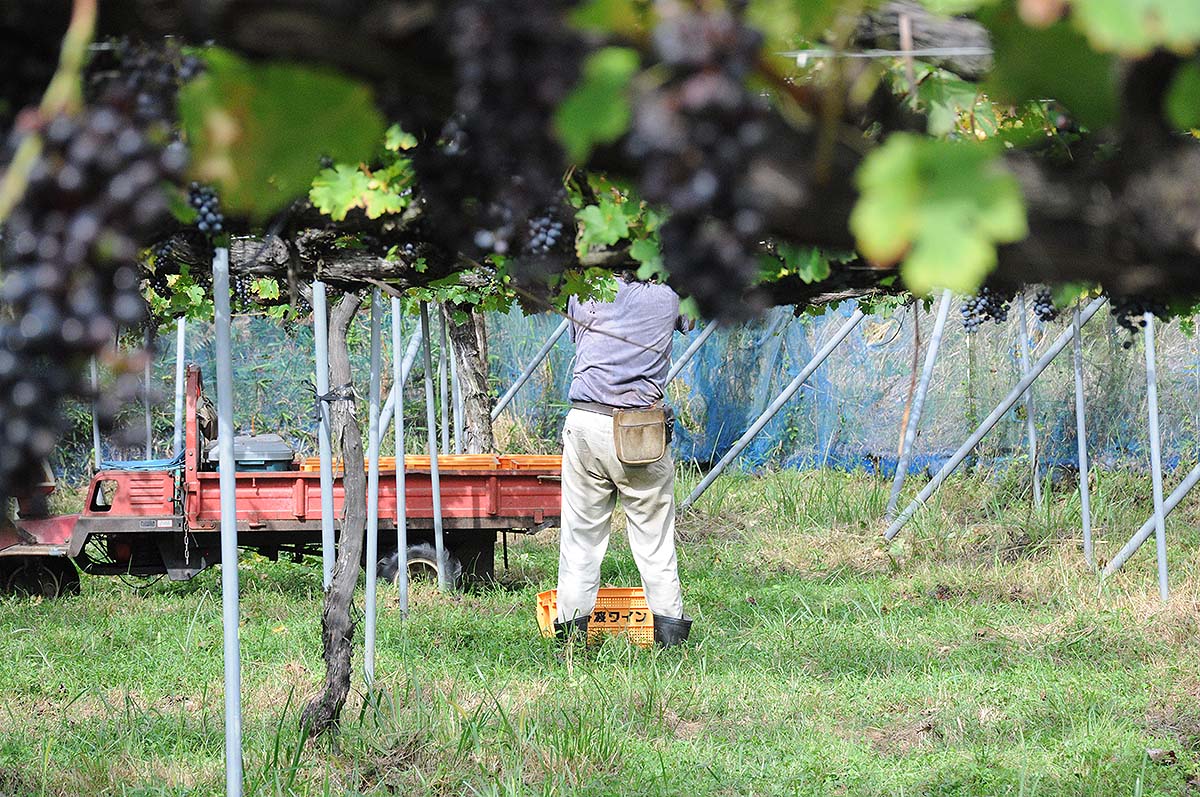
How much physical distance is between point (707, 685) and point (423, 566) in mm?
3211

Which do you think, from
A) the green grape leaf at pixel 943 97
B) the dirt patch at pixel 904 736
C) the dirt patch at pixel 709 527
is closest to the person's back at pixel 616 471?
the dirt patch at pixel 904 736

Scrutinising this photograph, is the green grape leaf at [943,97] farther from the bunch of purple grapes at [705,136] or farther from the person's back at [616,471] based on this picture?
the person's back at [616,471]

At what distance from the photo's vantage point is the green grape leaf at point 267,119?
3.34ft

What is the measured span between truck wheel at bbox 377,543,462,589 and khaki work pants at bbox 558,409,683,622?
1.94 metres

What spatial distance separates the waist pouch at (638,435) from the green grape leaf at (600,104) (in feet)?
16.0

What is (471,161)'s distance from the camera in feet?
4.43

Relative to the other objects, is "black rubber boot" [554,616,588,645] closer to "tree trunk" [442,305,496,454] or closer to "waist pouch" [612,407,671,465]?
"waist pouch" [612,407,671,465]

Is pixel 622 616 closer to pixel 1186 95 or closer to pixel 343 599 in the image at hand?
pixel 343 599

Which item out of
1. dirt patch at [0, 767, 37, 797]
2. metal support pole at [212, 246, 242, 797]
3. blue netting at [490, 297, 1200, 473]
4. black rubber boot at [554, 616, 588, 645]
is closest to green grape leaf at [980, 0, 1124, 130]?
metal support pole at [212, 246, 242, 797]

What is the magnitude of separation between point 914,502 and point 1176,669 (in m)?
3.33

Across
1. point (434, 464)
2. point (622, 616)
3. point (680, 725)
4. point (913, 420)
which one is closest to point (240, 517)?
point (434, 464)

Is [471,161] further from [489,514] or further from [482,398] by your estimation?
[482,398]

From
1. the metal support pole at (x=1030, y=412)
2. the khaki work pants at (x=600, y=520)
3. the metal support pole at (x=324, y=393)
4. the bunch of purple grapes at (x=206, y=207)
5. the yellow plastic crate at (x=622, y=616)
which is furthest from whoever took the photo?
the metal support pole at (x=1030, y=412)

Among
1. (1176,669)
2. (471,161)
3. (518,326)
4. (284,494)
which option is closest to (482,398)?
(518,326)
